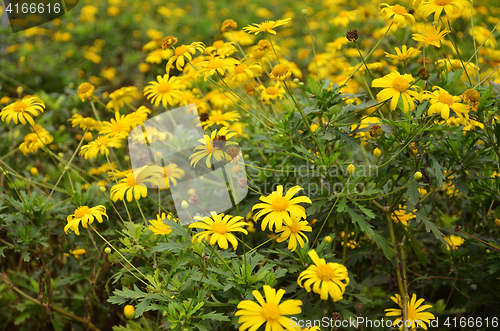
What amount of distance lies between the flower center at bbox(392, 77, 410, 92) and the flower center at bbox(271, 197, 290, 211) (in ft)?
2.42

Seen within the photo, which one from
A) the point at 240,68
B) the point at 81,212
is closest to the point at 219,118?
the point at 240,68

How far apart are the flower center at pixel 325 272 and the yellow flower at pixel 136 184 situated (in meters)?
0.86

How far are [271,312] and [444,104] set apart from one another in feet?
3.68

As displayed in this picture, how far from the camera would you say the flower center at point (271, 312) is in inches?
52.3

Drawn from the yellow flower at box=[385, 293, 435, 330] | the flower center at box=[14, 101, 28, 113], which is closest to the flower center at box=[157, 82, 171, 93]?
the flower center at box=[14, 101, 28, 113]

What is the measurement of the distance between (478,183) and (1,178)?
3438 mm

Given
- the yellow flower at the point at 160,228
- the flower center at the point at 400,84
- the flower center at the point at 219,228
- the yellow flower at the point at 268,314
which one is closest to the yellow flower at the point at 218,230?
the flower center at the point at 219,228

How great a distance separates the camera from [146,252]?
1.89 m

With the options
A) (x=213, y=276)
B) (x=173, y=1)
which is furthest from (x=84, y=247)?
(x=173, y=1)

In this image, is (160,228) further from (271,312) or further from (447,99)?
(447,99)

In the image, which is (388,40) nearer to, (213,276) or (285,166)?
(285,166)

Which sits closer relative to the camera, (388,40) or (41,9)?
(388,40)

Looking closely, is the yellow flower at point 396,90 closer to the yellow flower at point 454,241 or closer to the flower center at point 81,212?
the yellow flower at point 454,241

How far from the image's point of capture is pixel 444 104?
5.21ft
